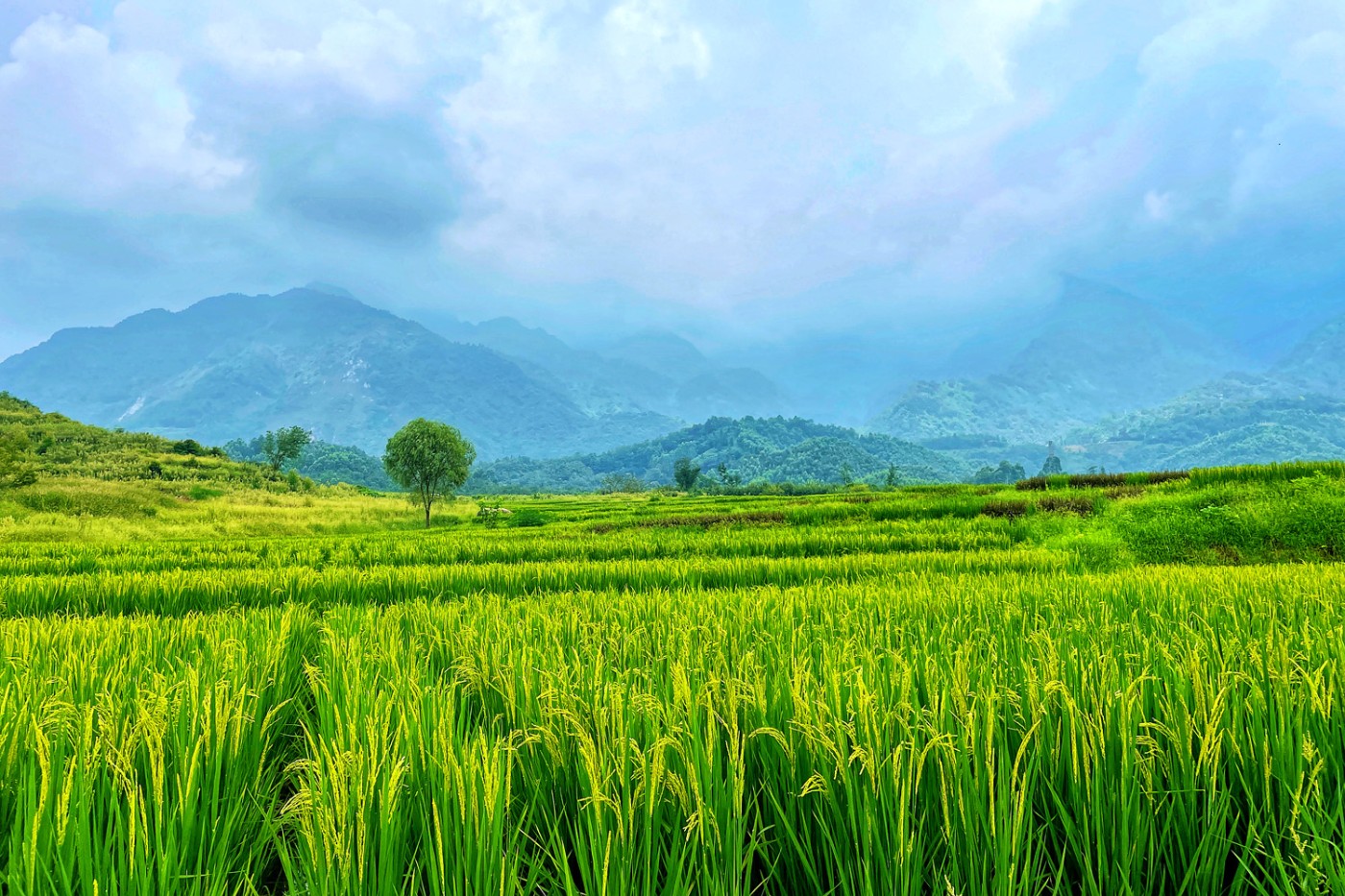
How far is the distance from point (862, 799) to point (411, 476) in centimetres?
4118

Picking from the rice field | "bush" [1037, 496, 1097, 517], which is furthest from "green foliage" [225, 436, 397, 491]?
the rice field

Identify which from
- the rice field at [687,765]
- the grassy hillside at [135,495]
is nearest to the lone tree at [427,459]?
the grassy hillside at [135,495]

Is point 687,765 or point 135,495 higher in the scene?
point 135,495

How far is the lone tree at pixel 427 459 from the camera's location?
37.9 m

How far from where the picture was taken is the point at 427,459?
38.0 metres

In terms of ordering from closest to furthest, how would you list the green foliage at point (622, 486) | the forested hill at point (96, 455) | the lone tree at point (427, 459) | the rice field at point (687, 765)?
the rice field at point (687, 765) < the lone tree at point (427, 459) < the forested hill at point (96, 455) < the green foliage at point (622, 486)

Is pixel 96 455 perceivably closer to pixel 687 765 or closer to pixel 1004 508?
pixel 1004 508

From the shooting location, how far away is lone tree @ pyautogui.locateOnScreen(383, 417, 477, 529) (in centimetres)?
3788

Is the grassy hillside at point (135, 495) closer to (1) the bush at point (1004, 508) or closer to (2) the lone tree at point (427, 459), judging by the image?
(2) the lone tree at point (427, 459)

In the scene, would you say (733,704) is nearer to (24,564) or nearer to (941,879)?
(941,879)

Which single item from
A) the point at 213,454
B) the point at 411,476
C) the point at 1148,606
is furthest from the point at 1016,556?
→ the point at 213,454

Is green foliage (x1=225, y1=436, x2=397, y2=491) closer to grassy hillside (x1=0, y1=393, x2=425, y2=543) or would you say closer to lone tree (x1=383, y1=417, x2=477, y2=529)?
grassy hillside (x1=0, y1=393, x2=425, y2=543)

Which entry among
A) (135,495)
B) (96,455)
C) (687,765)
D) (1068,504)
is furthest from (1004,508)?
(96,455)

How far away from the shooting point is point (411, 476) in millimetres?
38344
